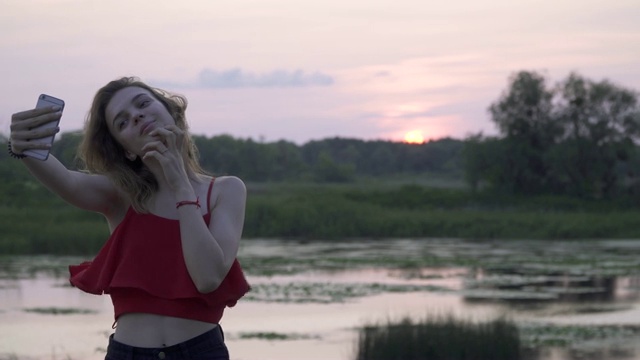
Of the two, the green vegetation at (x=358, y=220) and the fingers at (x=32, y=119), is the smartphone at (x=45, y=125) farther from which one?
the green vegetation at (x=358, y=220)

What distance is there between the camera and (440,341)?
382 inches

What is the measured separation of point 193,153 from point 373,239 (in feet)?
101

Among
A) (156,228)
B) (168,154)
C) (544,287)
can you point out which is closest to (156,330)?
(156,228)

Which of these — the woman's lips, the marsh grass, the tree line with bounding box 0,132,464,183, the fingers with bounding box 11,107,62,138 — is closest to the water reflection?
the marsh grass

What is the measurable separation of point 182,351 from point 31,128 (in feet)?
1.78

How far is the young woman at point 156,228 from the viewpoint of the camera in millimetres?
2260

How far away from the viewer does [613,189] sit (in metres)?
44.3

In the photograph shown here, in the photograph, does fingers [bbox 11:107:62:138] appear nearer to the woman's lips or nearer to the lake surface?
the woman's lips

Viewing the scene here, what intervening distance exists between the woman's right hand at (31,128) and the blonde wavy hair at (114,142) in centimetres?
19

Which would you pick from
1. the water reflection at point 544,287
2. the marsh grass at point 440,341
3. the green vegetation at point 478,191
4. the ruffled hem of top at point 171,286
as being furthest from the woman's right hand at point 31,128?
the green vegetation at point 478,191

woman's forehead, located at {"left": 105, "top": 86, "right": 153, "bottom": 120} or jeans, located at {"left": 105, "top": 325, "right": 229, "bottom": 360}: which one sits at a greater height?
woman's forehead, located at {"left": 105, "top": 86, "right": 153, "bottom": 120}

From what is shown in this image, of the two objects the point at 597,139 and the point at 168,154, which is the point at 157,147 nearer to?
the point at 168,154

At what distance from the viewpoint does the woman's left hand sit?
2254 millimetres

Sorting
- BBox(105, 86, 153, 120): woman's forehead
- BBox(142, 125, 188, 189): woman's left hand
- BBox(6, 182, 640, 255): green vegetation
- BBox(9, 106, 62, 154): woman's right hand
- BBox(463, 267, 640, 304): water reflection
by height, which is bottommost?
BBox(463, 267, 640, 304): water reflection
